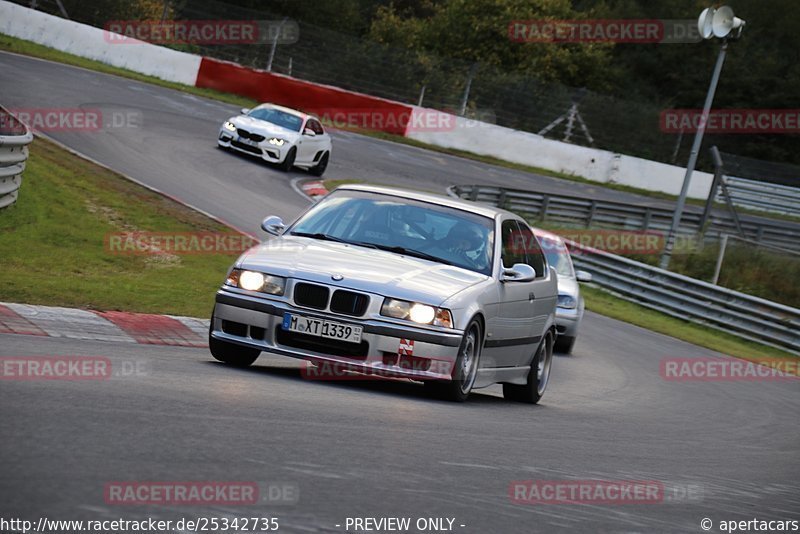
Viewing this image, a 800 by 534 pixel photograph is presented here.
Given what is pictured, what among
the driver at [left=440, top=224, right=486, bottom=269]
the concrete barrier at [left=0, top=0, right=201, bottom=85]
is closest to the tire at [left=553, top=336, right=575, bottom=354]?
the driver at [left=440, top=224, right=486, bottom=269]

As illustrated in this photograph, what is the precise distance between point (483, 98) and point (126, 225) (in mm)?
27499

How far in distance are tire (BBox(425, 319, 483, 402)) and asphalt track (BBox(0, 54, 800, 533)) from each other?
0.50ft

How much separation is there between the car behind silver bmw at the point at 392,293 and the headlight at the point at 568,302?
6095 mm

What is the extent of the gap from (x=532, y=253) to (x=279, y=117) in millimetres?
18887

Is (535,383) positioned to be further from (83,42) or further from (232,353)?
(83,42)

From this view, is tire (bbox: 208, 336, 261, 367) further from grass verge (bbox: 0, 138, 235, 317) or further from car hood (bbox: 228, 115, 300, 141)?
car hood (bbox: 228, 115, 300, 141)

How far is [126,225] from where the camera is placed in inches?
667

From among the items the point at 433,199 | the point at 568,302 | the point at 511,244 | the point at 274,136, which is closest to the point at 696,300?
the point at 568,302

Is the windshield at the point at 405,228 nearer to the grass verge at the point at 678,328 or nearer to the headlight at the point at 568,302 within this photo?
the headlight at the point at 568,302

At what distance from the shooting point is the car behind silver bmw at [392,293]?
843cm

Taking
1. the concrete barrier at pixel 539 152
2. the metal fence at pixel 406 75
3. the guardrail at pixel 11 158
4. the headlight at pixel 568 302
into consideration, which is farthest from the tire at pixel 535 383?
the metal fence at pixel 406 75

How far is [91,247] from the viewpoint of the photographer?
15227 millimetres

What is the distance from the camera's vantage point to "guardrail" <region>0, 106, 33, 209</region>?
14.8 meters

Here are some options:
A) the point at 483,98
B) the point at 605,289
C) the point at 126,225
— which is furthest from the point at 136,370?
the point at 483,98
